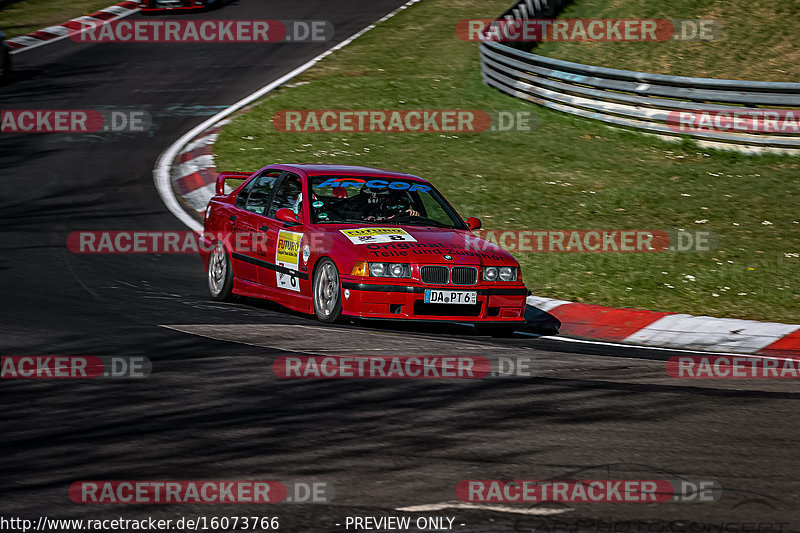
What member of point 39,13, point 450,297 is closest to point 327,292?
point 450,297

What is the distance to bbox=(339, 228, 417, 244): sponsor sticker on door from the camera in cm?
955

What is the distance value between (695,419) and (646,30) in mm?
21059

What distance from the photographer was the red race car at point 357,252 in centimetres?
923

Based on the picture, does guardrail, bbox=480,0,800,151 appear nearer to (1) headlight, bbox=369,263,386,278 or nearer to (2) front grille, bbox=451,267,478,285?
(2) front grille, bbox=451,267,478,285

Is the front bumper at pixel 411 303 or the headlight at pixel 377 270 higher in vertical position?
the headlight at pixel 377 270

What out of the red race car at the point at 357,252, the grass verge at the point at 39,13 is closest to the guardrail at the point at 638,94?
the red race car at the point at 357,252

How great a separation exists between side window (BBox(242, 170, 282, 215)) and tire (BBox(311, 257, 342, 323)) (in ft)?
4.96

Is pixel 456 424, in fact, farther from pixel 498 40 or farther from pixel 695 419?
pixel 498 40

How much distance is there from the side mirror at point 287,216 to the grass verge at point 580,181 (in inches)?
118

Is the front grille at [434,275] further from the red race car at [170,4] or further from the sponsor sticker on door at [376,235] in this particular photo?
the red race car at [170,4]

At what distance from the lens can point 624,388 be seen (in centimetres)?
713

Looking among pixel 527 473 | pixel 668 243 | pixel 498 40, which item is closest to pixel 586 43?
pixel 498 40

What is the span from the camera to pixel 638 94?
737 inches

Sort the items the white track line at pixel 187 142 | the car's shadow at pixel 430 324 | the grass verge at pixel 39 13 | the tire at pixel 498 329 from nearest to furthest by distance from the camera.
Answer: the car's shadow at pixel 430 324, the tire at pixel 498 329, the white track line at pixel 187 142, the grass verge at pixel 39 13
